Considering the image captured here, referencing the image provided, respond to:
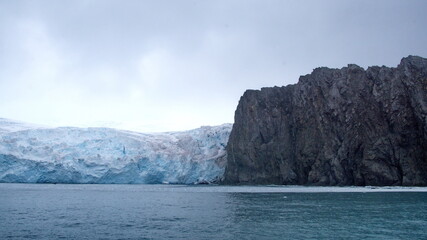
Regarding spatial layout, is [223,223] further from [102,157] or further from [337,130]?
[102,157]

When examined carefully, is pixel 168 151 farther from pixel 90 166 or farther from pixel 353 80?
pixel 353 80

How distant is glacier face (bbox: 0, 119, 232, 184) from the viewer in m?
84.4

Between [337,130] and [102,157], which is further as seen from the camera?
[102,157]

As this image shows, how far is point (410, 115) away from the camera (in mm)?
69875

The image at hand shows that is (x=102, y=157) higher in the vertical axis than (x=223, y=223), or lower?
higher

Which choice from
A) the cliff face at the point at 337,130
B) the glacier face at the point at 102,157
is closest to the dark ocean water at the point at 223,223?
the cliff face at the point at 337,130

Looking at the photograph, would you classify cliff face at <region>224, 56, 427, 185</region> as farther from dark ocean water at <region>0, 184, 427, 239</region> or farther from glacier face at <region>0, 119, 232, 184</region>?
dark ocean water at <region>0, 184, 427, 239</region>

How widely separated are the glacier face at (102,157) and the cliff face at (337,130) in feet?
30.1

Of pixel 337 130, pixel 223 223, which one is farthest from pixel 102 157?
pixel 223 223

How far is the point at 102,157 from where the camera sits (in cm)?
8938

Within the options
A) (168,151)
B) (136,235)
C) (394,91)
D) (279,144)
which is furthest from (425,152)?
(136,235)

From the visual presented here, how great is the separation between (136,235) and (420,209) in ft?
67.7

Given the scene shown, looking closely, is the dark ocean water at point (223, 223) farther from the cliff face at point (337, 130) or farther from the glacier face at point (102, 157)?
the glacier face at point (102, 157)

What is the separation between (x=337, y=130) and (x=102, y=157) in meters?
47.9
